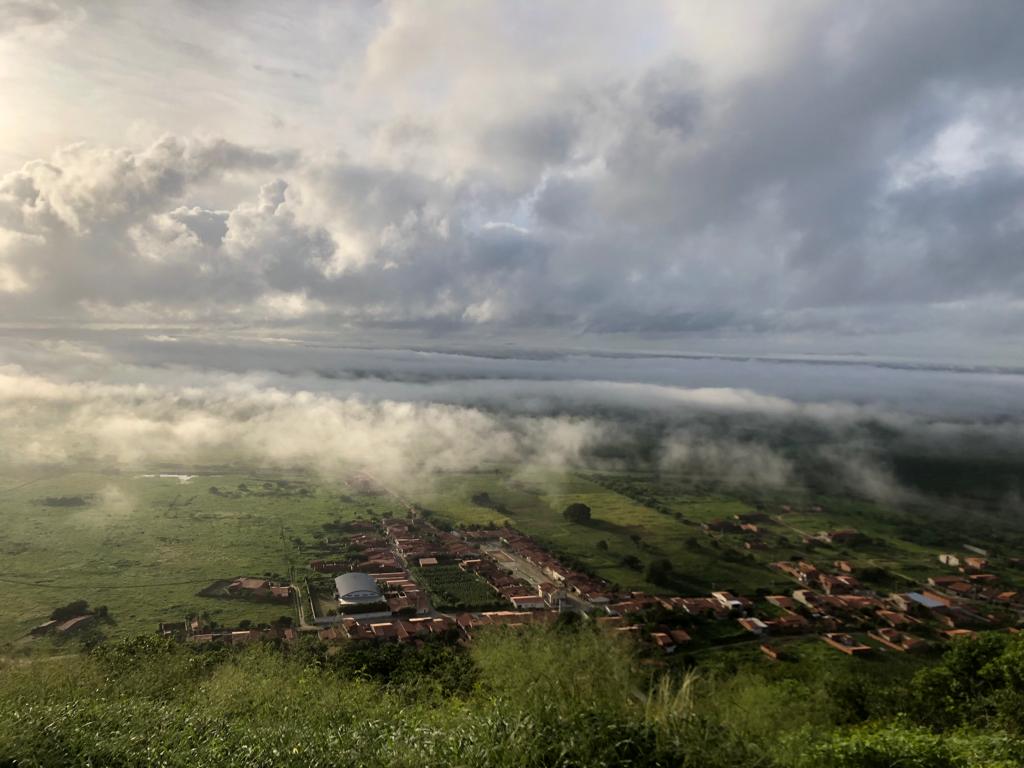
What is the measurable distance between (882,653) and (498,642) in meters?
20.0

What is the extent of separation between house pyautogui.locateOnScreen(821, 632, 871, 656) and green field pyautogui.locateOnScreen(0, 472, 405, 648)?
28.8 m

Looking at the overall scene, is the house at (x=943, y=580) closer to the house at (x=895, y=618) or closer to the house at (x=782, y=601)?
the house at (x=895, y=618)

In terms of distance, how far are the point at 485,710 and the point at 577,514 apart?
42652 millimetres

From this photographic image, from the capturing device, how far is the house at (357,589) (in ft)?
97.3

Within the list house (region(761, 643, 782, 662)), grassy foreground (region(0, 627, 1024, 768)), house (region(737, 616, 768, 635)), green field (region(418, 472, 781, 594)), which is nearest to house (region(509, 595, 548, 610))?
green field (region(418, 472, 781, 594))

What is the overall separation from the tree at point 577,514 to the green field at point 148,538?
17293 millimetres

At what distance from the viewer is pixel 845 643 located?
27203 mm

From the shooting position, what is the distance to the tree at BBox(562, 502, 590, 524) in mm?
53062

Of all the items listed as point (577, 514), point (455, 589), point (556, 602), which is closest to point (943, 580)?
point (577, 514)

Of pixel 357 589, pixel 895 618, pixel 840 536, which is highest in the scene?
pixel 357 589

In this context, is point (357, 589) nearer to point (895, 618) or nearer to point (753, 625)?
point (753, 625)

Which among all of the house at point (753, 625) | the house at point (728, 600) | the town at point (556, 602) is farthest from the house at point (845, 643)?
the house at point (728, 600)

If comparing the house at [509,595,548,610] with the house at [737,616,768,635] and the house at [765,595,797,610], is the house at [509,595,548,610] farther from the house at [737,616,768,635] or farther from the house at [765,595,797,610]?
the house at [765,595,797,610]

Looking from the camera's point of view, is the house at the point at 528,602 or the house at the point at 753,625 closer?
the house at the point at 753,625
